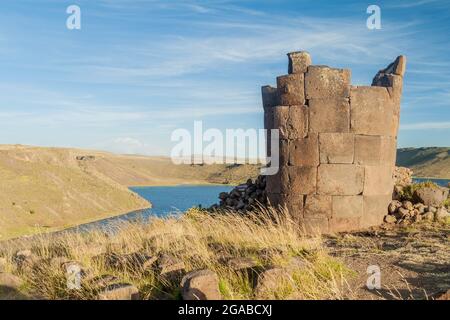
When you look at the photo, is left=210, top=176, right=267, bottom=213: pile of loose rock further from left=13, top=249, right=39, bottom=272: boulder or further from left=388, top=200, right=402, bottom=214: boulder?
left=13, top=249, right=39, bottom=272: boulder

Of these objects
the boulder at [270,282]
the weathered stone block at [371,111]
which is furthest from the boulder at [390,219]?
the boulder at [270,282]

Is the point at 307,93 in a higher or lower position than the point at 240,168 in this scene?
higher

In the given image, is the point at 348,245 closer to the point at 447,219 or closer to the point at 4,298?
the point at 447,219

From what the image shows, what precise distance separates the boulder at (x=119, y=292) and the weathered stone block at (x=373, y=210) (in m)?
6.93

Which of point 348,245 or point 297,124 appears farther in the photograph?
point 297,124

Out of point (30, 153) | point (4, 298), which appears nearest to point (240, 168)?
point (30, 153)

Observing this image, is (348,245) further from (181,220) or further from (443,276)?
(181,220)

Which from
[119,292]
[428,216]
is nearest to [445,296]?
[119,292]

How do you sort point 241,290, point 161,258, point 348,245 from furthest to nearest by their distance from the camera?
1. point 348,245
2. point 161,258
3. point 241,290

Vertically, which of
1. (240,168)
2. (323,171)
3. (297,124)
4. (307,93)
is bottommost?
(240,168)

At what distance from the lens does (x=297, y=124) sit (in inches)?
428

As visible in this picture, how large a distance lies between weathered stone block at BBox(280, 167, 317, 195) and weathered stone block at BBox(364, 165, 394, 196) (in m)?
1.27

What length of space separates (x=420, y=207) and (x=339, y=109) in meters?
3.27

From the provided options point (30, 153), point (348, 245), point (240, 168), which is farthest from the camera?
point (240, 168)
